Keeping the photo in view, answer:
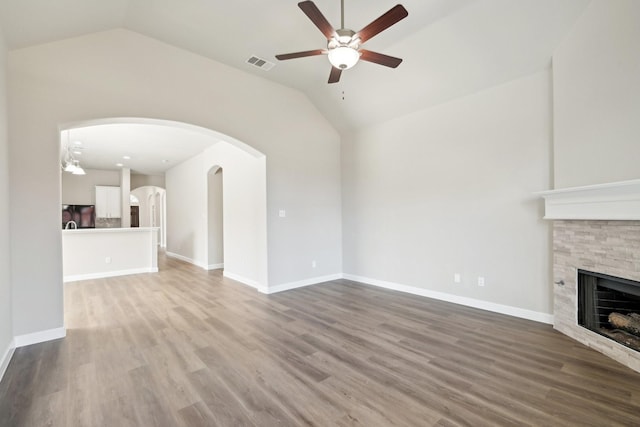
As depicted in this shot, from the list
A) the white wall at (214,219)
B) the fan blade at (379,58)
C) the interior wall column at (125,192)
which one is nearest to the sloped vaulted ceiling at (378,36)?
the fan blade at (379,58)

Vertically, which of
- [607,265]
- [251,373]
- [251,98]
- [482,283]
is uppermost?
[251,98]

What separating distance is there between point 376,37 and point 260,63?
1.71 metres

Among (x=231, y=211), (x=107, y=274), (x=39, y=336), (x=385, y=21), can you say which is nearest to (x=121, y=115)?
(x=39, y=336)

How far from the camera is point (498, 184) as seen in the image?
3.75 meters

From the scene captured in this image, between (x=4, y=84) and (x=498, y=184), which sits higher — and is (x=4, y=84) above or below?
above

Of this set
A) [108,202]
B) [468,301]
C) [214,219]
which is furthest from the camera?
[108,202]

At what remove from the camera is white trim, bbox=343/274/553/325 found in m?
3.43

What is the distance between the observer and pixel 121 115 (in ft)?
11.3

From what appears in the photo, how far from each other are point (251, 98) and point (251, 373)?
3.92m

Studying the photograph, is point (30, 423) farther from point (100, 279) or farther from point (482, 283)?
point (100, 279)

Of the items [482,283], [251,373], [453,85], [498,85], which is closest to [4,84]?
[251,373]

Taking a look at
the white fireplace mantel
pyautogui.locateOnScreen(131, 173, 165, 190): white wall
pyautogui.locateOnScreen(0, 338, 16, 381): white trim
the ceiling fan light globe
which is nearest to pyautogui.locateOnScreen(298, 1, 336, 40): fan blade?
the ceiling fan light globe

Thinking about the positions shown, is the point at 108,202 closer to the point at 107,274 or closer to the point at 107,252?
the point at 107,252

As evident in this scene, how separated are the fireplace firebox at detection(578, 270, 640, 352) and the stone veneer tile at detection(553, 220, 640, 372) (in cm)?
6
